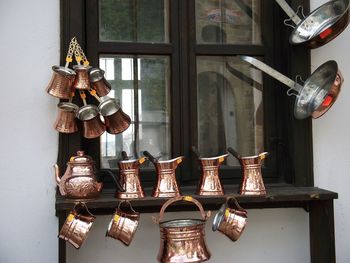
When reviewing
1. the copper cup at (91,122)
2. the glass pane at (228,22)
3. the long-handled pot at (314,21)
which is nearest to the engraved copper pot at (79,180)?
the copper cup at (91,122)

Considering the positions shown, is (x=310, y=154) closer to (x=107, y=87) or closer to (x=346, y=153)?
(x=346, y=153)

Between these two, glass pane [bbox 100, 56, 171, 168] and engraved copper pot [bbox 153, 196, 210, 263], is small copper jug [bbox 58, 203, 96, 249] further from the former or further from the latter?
glass pane [bbox 100, 56, 171, 168]

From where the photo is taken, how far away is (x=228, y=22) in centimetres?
228

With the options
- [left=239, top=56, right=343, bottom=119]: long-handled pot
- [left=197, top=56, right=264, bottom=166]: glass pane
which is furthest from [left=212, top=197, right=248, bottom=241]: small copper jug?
[left=239, top=56, right=343, bottom=119]: long-handled pot

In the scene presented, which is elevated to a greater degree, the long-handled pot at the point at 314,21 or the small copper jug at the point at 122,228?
the long-handled pot at the point at 314,21

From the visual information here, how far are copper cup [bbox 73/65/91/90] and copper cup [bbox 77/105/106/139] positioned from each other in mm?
87

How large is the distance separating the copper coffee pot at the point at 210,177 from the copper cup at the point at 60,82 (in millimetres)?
605

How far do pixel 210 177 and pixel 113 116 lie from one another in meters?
0.46

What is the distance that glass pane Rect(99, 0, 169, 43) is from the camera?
7.13ft

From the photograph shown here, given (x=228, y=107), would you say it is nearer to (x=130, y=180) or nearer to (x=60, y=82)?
(x=130, y=180)

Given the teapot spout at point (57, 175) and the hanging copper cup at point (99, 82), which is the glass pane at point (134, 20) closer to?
the hanging copper cup at point (99, 82)

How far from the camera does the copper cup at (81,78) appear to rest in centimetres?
194

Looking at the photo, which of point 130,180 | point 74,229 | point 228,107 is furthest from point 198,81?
point 74,229

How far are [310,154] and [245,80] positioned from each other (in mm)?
455
